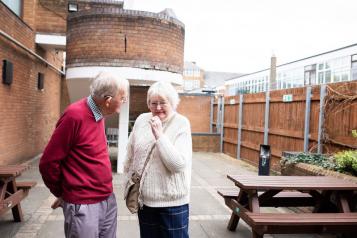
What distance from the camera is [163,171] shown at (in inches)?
102

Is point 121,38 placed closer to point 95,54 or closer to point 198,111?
point 95,54

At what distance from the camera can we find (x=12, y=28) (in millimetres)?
8836

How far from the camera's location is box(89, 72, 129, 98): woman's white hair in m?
2.38

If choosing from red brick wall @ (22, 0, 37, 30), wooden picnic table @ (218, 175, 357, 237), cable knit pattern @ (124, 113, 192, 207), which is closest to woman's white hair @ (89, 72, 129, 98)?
cable knit pattern @ (124, 113, 192, 207)

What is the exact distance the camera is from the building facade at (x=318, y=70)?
1958 cm

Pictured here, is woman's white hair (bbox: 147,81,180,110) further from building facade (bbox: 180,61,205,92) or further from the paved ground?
building facade (bbox: 180,61,205,92)

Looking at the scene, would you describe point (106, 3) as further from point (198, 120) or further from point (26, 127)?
point (198, 120)

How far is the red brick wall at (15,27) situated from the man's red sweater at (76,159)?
6638 millimetres

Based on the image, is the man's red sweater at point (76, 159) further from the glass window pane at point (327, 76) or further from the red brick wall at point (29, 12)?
the glass window pane at point (327, 76)

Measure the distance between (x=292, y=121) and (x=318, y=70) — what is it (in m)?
16.1

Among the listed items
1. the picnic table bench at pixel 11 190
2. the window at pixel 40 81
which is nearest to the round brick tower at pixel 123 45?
the window at pixel 40 81

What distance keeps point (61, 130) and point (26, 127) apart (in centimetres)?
876

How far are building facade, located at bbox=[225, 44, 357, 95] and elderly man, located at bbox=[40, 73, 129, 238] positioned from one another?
16.0 metres

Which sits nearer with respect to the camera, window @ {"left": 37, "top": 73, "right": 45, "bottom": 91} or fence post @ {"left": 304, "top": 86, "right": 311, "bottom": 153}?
fence post @ {"left": 304, "top": 86, "right": 311, "bottom": 153}
